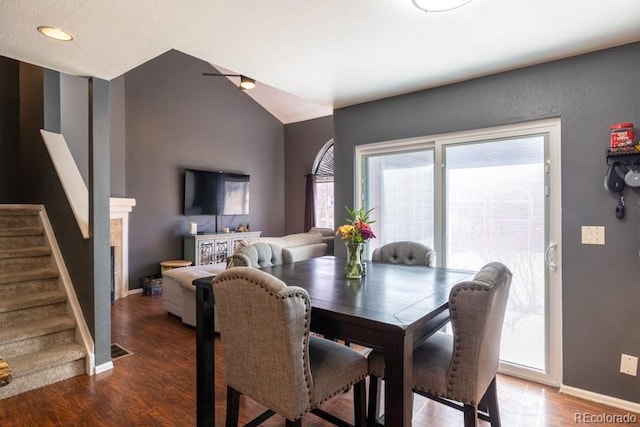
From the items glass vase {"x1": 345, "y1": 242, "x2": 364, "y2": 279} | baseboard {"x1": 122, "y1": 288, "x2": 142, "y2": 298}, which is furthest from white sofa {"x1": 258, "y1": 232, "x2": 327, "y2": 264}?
baseboard {"x1": 122, "y1": 288, "x2": 142, "y2": 298}

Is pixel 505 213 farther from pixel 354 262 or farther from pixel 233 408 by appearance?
pixel 233 408

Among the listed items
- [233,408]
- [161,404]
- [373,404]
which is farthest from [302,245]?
[233,408]

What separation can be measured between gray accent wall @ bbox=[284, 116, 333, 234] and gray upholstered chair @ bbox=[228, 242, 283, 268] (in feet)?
15.7

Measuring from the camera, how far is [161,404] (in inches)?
90.7

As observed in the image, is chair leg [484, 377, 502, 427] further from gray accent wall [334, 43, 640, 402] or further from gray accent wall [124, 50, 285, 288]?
gray accent wall [124, 50, 285, 288]

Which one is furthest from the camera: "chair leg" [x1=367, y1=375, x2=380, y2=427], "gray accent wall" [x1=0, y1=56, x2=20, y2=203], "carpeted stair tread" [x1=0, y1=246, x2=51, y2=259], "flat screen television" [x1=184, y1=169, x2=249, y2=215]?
"flat screen television" [x1=184, y1=169, x2=249, y2=215]

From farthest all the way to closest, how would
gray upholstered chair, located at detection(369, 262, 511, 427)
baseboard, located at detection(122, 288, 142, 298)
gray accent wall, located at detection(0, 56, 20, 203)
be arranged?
1. baseboard, located at detection(122, 288, 142, 298)
2. gray accent wall, located at detection(0, 56, 20, 203)
3. gray upholstered chair, located at detection(369, 262, 511, 427)

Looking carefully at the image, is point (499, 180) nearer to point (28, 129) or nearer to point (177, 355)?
point (177, 355)

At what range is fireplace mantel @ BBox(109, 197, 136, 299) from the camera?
4.96m

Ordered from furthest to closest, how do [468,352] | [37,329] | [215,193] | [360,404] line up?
[215,193] → [37,329] → [360,404] → [468,352]

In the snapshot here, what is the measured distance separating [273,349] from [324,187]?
6044 millimetres

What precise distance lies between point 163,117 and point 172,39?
4.02 metres

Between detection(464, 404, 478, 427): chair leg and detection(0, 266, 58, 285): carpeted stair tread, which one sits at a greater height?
detection(0, 266, 58, 285): carpeted stair tread

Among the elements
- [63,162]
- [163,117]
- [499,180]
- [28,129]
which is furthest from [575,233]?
[163,117]
